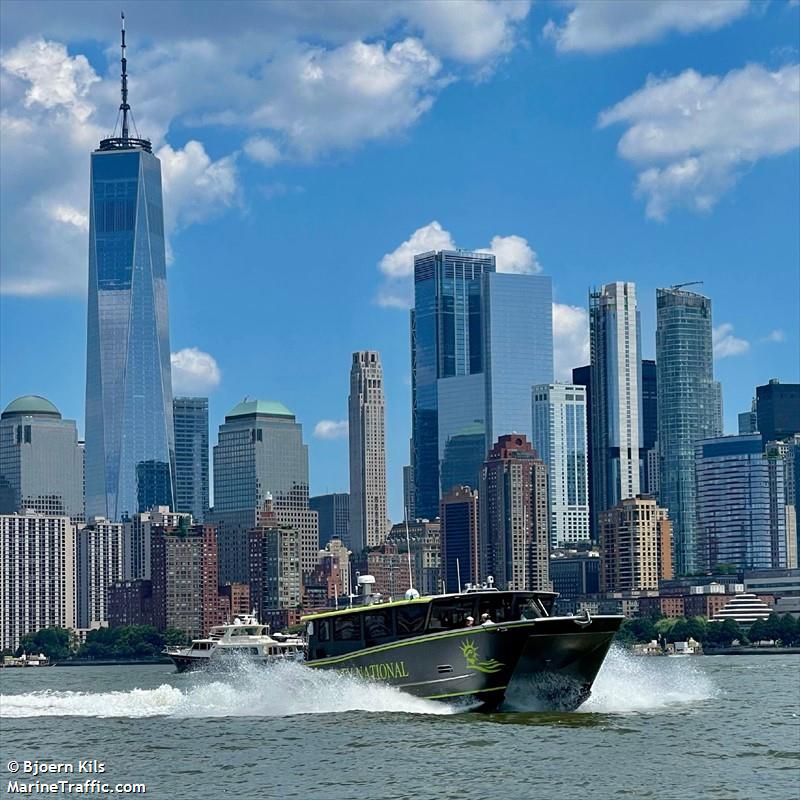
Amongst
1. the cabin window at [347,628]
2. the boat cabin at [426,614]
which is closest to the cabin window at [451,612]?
the boat cabin at [426,614]

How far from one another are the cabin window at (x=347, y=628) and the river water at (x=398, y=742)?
1528 millimetres

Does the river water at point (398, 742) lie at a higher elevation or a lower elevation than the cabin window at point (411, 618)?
lower

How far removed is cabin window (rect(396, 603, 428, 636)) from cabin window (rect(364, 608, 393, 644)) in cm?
66

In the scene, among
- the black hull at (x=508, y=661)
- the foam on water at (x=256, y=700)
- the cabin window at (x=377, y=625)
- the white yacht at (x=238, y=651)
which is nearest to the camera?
the black hull at (x=508, y=661)

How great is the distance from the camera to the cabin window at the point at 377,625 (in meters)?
67.5

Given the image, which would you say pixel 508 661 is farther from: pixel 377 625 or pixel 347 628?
pixel 347 628

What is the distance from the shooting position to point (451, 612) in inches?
2579

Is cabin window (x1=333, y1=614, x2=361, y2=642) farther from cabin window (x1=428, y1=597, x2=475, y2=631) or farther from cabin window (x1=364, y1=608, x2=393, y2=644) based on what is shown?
cabin window (x1=428, y1=597, x2=475, y2=631)

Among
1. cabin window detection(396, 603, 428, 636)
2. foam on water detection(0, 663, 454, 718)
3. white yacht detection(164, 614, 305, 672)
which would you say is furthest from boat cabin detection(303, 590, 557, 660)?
white yacht detection(164, 614, 305, 672)

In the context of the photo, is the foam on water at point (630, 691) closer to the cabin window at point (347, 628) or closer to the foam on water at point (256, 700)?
the foam on water at point (256, 700)

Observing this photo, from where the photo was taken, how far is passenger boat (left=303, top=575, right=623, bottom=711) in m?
63.0

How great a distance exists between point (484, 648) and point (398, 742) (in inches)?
267

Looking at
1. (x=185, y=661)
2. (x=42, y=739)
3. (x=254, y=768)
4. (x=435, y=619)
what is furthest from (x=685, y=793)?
(x=185, y=661)

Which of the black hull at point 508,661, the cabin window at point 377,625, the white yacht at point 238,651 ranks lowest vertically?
the white yacht at point 238,651
